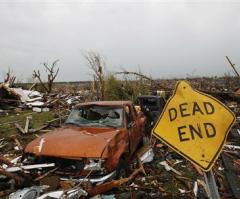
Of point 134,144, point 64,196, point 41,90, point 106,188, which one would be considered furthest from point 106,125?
point 41,90

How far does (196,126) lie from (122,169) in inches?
168

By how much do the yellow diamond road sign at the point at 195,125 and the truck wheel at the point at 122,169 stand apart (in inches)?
148

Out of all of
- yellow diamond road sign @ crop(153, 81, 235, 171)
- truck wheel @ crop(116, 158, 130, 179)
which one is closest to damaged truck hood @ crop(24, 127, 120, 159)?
truck wheel @ crop(116, 158, 130, 179)

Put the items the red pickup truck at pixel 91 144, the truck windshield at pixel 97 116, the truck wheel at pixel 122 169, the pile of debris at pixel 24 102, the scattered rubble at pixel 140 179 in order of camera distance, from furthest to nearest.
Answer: the pile of debris at pixel 24 102 < the truck windshield at pixel 97 116 < the truck wheel at pixel 122 169 < the red pickup truck at pixel 91 144 < the scattered rubble at pixel 140 179

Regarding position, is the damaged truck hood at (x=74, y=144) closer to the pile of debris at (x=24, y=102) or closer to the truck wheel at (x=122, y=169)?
the truck wheel at (x=122, y=169)

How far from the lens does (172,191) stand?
287 inches

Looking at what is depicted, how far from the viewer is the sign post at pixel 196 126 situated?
3381mm

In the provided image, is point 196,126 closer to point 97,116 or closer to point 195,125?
point 195,125

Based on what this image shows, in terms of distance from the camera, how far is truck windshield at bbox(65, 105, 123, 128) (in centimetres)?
827

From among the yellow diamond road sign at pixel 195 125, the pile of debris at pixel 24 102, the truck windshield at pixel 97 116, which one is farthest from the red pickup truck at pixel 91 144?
the pile of debris at pixel 24 102

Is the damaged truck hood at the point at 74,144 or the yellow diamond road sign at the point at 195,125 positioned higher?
the yellow diamond road sign at the point at 195,125

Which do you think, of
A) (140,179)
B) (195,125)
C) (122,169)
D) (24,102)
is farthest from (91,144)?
(24,102)

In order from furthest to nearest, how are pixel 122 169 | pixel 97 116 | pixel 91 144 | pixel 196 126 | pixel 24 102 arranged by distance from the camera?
pixel 24 102 → pixel 97 116 → pixel 122 169 → pixel 91 144 → pixel 196 126

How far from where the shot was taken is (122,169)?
752 cm
